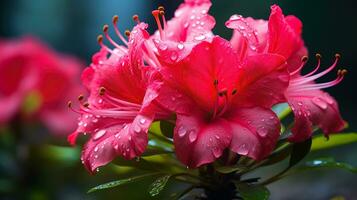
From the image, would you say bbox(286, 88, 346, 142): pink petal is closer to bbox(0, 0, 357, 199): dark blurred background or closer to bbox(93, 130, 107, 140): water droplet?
bbox(93, 130, 107, 140): water droplet

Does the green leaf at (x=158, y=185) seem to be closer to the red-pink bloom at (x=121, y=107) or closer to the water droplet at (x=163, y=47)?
the red-pink bloom at (x=121, y=107)

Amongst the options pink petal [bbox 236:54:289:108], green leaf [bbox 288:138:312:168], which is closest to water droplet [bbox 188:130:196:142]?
pink petal [bbox 236:54:289:108]

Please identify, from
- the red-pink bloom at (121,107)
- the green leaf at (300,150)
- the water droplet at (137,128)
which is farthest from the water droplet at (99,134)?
the green leaf at (300,150)

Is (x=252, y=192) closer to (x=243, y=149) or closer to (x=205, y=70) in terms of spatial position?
(x=243, y=149)

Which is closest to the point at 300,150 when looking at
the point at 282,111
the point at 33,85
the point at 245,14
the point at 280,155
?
the point at 280,155

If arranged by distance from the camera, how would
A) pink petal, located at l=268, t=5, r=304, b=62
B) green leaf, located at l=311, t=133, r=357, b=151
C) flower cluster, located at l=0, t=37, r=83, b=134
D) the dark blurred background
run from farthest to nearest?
flower cluster, located at l=0, t=37, r=83, b=134, the dark blurred background, green leaf, located at l=311, t=133, r=357, b=151, pink petal, located at l=268, t=5, r=304, b=62

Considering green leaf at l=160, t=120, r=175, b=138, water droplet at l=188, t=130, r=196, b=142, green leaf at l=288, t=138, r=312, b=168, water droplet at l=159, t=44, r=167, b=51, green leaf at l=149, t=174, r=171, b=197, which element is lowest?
green leaf at l=149, t=174, r=171, b=197

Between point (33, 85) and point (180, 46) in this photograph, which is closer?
point (180, 46)
